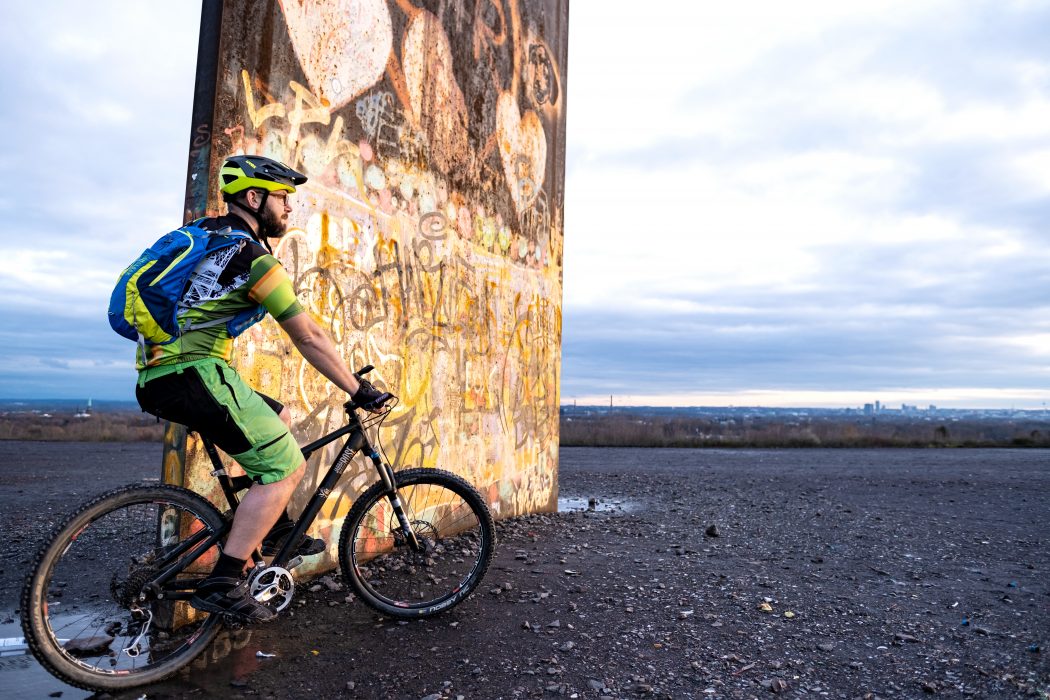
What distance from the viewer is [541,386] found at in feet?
26.2

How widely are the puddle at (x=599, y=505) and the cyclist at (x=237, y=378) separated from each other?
5.43 m

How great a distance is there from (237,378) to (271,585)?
945 mm

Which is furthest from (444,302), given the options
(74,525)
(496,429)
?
(74,525)

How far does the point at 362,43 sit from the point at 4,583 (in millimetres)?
4375

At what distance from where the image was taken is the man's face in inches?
129

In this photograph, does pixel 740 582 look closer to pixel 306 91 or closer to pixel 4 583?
A: pixel 306 91

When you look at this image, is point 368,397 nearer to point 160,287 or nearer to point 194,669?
point 160,287

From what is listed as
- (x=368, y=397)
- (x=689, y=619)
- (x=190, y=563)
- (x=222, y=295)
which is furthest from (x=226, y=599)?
(x=689, y=619)

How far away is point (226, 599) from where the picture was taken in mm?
3021

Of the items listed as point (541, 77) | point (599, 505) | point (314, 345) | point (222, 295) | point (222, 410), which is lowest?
point (599, 505)

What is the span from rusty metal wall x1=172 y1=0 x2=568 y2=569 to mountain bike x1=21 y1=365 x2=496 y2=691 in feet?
1.90

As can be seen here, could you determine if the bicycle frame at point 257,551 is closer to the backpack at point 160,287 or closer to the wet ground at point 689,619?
the wet ground at point 689,619

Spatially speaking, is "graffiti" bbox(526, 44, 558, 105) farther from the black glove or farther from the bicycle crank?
the bicycle crank

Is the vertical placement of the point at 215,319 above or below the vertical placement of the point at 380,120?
below
